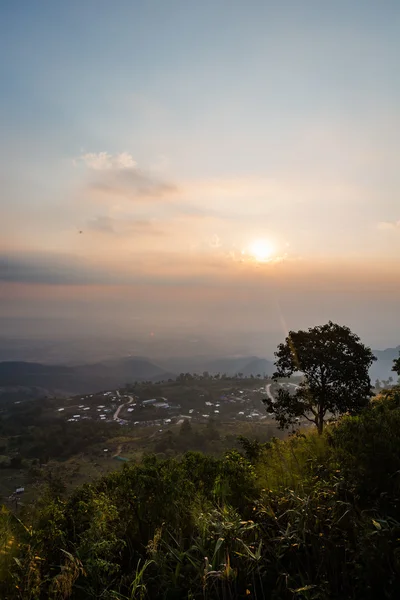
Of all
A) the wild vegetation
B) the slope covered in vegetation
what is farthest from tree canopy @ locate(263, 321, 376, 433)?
the slope covered in vegetation

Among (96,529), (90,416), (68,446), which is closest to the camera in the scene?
(96,529)

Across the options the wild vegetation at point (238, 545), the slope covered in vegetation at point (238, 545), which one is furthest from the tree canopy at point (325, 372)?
the slope covered in vegetation at point (238, 545)

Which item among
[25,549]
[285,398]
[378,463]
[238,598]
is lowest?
[285,398]

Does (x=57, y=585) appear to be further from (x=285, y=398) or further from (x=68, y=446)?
(x=68, y=446)

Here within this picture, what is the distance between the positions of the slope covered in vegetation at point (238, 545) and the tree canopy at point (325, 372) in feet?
39.2

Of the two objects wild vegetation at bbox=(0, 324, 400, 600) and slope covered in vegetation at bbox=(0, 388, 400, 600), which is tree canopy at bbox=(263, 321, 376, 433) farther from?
slope covered in vegetation at bbox=(0, 388, 400, 600)

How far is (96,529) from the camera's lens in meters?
7.70

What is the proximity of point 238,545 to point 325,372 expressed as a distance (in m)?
18.5

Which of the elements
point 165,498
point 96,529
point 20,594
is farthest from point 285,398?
point 20,594

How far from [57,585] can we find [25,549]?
253 cm

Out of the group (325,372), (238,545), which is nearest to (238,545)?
(238,545)

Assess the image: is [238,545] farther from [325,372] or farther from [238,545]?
[325,372]

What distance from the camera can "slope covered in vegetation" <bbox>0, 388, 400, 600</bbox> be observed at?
5.11m

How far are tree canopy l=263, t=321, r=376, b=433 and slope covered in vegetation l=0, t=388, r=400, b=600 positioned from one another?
1195 centimetres
